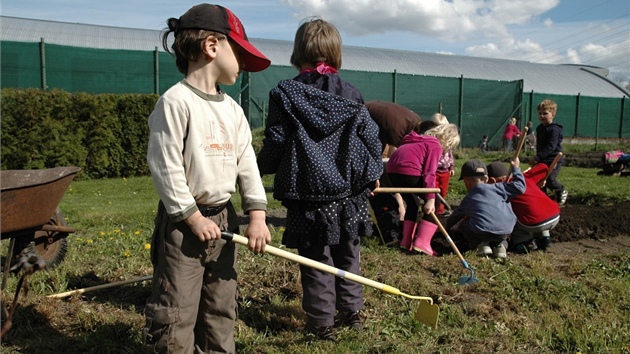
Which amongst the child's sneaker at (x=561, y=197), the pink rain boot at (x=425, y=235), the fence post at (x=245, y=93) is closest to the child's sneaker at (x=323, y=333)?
the pink rain boot at (x=425, y=235)

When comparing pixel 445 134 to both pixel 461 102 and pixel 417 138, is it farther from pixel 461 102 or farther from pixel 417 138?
pixel 461 102

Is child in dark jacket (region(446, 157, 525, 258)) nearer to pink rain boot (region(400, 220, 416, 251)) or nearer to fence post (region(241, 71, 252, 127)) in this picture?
pink rain boot (region(400, 220, 416, 251))

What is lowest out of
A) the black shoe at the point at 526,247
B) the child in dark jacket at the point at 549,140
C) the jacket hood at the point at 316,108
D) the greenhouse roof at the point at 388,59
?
the black shoe at the point at 526,247

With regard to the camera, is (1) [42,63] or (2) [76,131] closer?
(2) [76,131]

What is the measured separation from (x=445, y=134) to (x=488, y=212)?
2.91 feet

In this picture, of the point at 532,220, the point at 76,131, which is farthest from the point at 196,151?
the point at 76,131

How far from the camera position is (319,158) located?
348 centimetres

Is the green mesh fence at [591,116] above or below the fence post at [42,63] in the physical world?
below

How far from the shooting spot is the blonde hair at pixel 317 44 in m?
3.60

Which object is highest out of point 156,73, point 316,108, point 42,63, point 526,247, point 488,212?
point 42,63

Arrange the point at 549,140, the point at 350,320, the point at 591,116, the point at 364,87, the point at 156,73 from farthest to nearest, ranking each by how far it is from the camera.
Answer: the point at 591,116, the point at 364,87, the point at 156,73, the point at 549,140, the point at 350,320

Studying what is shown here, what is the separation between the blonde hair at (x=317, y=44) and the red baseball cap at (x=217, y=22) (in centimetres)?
69

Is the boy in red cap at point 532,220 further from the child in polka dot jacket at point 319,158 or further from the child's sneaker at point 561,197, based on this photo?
the child's sneaker at point 561,197

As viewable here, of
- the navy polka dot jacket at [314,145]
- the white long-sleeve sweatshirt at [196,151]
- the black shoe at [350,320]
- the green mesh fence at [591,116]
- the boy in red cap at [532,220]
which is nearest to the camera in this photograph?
the white long-sleeve sweatshirt at [196,151]
